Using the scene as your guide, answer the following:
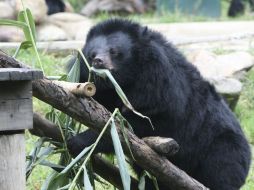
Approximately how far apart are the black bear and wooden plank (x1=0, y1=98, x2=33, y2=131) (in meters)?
0.91

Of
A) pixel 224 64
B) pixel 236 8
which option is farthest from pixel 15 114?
pixel 236 8

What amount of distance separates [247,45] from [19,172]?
7081mm

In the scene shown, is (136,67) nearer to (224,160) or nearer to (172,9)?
(224,160)

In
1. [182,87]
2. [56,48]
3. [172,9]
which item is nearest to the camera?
[182,87]

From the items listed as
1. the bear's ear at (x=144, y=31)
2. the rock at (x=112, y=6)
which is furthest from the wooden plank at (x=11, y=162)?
the rock at (x=112, y=6)

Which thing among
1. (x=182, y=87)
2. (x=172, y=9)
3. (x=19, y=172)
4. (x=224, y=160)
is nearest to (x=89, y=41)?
(x=182, y=87)

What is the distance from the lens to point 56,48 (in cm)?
903

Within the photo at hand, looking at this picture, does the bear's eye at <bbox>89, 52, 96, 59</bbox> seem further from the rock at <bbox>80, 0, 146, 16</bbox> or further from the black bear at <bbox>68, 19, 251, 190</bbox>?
the rock at <bbox>80, 0, 146, 16</bbox>

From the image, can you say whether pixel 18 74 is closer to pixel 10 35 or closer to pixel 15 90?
pixel 15 90

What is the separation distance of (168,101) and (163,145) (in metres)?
0.64

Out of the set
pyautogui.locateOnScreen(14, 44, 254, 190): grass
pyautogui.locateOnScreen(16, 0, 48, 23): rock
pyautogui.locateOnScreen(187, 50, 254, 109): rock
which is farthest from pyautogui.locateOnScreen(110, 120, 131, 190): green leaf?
pyautogui.locateOnScreen(16, 0, 48, 23): rock

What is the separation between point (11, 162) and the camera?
318cm

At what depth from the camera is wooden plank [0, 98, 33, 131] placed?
3.14 meters

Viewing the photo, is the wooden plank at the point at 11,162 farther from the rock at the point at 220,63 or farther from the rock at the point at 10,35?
the rock at the point at 10,35
